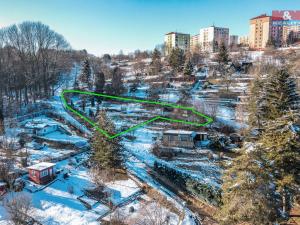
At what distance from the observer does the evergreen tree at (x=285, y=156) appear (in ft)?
37.3

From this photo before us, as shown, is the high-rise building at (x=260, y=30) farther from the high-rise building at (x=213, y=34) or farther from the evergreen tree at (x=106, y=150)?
the evergreen tree at (x=106, y=150)

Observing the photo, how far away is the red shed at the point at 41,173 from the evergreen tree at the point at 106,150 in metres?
4.02

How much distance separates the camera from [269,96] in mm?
22891

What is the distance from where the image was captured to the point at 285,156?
37.8 ft

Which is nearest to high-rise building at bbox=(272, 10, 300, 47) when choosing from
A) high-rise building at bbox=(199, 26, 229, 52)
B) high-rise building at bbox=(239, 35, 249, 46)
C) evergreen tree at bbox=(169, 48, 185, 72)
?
high-rise building at bbox=(239, 35, 249, 46)

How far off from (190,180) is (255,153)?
30.8 feet

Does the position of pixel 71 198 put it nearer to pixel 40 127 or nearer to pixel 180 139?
pixel 180 139

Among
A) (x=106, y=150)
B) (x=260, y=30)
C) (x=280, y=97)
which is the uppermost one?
(x=260, y=30)

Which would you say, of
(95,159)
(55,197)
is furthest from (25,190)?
(95,159)

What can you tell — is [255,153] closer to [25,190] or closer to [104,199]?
[104,199]

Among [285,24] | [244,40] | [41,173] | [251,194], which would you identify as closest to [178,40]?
[244,40]

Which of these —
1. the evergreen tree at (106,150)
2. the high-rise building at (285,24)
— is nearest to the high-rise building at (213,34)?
the high-rise building at (285,24)

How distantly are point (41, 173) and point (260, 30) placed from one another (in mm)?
85311

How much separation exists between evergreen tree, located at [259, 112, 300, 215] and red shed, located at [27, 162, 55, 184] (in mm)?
17432
